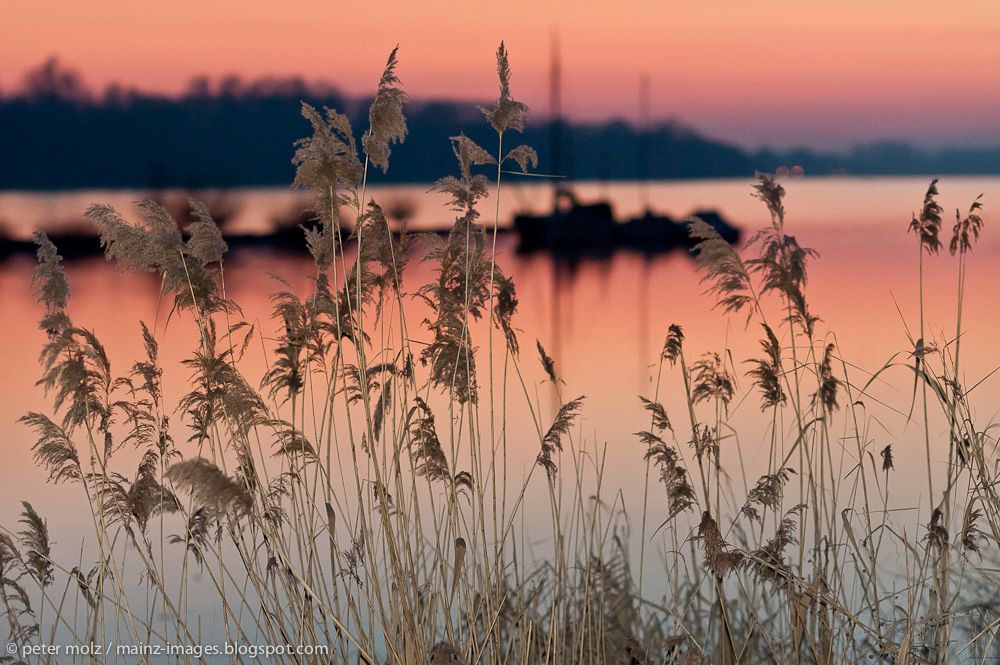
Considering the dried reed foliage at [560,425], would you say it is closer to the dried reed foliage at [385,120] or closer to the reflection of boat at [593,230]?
the dried reed foliage at [385,120]

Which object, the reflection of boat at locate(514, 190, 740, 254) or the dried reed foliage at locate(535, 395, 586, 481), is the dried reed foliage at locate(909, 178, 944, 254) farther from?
the reflection of boat at locate(514, 190, 740, 254)

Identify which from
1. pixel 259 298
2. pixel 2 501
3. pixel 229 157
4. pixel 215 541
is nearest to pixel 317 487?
pixel 215 541

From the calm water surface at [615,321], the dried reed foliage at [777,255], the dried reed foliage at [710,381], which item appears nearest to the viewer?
the dried reed foliage at [777,255]

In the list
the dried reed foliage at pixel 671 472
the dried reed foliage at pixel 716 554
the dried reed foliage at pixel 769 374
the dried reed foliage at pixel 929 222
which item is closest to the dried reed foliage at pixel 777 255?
the dried reed foliage at pixel 769 374

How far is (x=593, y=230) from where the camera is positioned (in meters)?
30.2

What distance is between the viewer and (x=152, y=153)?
105ft

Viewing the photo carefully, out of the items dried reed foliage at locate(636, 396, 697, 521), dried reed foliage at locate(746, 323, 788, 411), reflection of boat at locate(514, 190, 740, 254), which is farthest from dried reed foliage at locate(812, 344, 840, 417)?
reflection of boat at locate(514, 190, 740, 254)

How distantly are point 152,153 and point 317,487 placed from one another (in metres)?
31.6

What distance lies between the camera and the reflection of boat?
29.6 meters

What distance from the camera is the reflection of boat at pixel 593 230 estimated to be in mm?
29625

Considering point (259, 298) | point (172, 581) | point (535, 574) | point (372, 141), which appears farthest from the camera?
point (259, 298)

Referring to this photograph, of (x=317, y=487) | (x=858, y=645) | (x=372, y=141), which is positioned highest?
(x=372, y=141)

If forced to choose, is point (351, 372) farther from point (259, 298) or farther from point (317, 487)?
point (259, 298)

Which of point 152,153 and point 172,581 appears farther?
point 152,153
